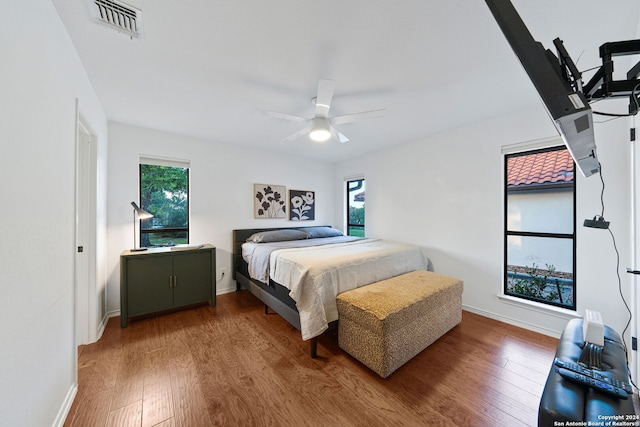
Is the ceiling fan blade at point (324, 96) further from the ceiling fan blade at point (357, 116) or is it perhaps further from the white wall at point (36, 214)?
the white wall at point (36, 214)

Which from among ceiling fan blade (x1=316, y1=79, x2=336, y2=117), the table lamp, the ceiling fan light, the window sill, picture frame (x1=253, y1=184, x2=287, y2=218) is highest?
ceiling fan blade (x1=316, y1=79, x2=336, y2=117)

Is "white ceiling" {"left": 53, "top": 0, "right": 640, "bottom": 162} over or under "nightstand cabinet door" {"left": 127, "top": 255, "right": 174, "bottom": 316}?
over

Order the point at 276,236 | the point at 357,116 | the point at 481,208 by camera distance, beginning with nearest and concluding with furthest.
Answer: the point at 357,116 → the point at 481,208 → the point at 276,236

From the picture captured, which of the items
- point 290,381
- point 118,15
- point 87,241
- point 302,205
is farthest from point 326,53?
point 302,205

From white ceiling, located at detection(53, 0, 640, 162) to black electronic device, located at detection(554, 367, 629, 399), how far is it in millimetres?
1942

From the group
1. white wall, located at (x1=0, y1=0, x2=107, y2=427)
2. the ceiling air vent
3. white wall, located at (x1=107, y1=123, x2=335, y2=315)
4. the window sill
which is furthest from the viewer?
white wall, located at (x1=107, y1=123, x2=335, y2=315)

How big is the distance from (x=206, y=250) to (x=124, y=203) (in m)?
1.19

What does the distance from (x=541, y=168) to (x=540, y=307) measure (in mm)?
1524

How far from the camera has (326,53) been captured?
1.62 metres

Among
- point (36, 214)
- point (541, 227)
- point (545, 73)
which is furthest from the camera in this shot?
point (541, 227)

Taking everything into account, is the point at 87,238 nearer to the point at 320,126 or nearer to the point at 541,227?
the point at 320,126

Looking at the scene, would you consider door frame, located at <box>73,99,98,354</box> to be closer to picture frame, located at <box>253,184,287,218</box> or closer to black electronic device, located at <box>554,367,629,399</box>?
picture frame, located at <box>253,184,287,218</box>

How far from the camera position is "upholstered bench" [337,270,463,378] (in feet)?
5.67

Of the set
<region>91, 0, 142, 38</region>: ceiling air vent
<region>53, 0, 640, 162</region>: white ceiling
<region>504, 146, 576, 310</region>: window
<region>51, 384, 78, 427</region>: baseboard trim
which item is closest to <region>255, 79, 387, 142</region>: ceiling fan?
<region>53, 0, 640, 162</region>: white ceiling
